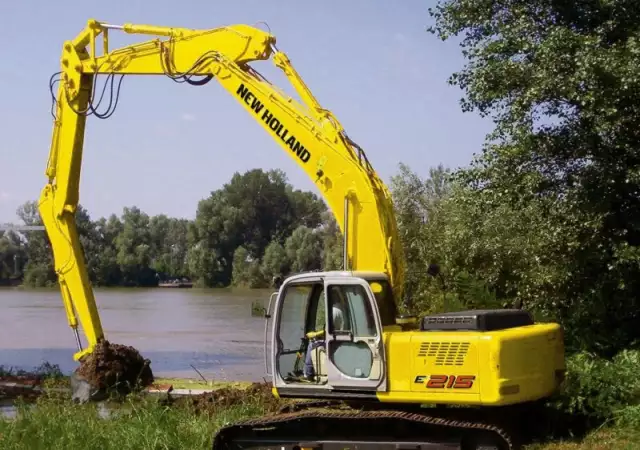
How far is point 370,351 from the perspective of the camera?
9.05 metres

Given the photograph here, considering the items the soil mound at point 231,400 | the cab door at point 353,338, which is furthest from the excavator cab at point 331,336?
the soil mound at point 231,400

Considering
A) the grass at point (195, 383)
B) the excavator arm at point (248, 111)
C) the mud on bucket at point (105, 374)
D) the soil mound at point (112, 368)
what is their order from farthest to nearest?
the grass at point (195, 383) < the soil mound at point (112, 368) < the mud on bucket at point (105, 374) < the excavator arm at point (248, 111)

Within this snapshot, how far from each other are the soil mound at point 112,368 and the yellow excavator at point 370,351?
4847mm

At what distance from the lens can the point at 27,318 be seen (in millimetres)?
39781

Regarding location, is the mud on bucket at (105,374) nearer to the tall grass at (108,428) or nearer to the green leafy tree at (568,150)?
the tall grass at (108,428)

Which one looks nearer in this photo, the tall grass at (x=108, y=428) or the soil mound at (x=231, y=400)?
the tall grass at (x=108, y=428)

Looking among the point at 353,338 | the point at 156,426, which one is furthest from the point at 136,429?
the point at 353,338

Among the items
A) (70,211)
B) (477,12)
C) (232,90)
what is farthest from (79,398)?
(477,12)

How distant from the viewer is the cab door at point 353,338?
9.00 metres

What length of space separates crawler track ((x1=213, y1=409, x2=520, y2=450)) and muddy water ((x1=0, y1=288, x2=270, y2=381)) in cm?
921

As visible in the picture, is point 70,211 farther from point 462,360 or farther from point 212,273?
point 212,273

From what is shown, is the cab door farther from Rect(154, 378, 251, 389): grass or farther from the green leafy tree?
Rect(154, 378, 251, 389): grass

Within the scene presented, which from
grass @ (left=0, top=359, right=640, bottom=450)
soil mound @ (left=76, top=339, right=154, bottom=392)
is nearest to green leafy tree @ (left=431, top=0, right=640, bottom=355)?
grass @ (left=0, top=359, right=640, bottom=450)

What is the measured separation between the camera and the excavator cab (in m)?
9.05
